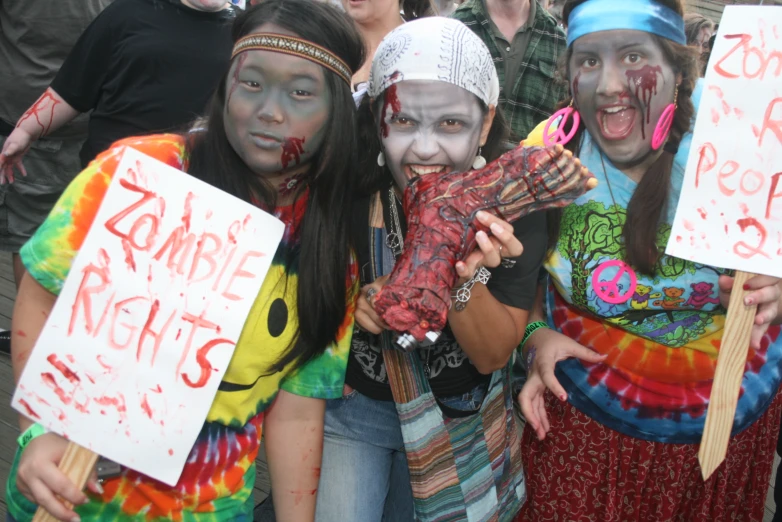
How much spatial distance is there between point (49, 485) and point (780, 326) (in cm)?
181

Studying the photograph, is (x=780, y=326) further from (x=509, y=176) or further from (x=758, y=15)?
(x=509, y=176)

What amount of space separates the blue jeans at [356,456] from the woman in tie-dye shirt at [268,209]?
0.22 meters

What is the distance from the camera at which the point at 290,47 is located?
5.17 ft

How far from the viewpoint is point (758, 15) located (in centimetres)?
159

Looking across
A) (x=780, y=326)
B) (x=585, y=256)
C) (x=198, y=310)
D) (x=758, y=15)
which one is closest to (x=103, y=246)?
(x=198, y=310)

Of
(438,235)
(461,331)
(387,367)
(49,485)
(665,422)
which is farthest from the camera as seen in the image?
(665,422)

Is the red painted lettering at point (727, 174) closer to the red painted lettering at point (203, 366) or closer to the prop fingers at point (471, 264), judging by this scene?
the prop fingers at point (471, 264)

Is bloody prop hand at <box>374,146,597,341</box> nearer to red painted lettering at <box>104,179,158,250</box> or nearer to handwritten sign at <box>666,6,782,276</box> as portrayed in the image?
handwritten sign at <box>666,6,782,276</box>

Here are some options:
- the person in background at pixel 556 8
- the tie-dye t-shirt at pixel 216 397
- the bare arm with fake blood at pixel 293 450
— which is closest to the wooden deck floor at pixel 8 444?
the bare arm with fake blood at pixel 293 450

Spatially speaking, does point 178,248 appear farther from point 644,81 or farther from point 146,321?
point 644,81

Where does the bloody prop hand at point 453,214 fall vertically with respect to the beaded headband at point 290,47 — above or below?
below

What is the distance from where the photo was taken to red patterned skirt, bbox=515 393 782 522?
1963 millimetres

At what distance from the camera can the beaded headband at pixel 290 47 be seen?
1575 millimetres

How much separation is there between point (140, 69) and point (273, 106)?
4.79ft
